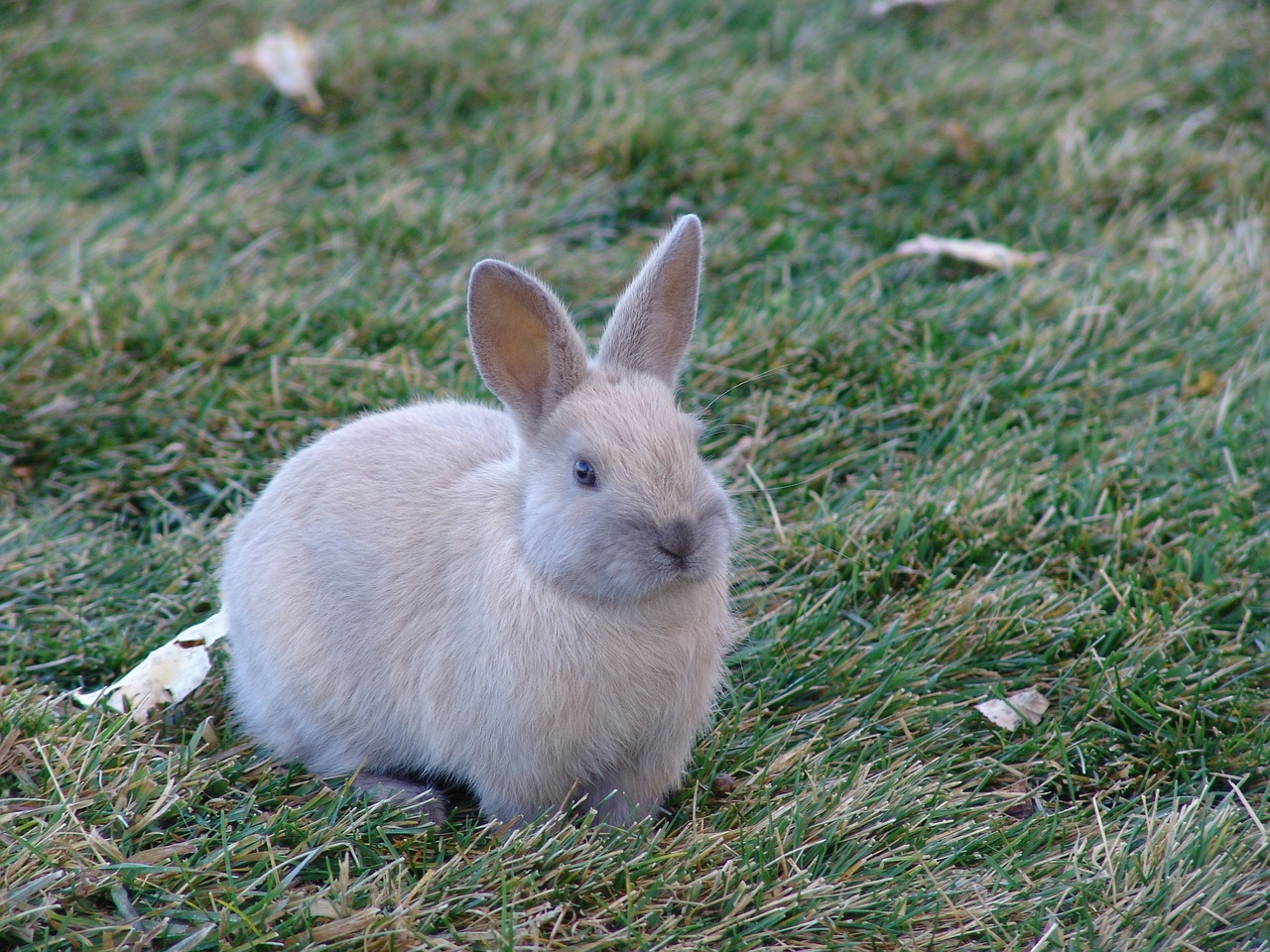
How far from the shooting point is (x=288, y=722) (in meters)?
3.50

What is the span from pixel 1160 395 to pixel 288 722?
3.21m

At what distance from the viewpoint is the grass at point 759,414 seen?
296 centimetres

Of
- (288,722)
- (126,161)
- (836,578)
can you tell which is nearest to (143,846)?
(288,722)

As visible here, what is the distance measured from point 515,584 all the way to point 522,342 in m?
0.59

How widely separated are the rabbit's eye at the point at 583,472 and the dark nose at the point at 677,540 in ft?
0.78

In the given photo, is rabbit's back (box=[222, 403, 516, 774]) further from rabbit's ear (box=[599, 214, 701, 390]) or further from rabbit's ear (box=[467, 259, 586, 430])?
rabbit's ear (box=[599, 214, 701, 390])

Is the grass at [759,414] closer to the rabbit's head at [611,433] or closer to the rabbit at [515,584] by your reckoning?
the rabbit at [515,584]

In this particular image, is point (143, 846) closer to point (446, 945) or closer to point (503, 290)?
point (446, 945)

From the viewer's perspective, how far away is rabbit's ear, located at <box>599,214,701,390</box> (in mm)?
3328

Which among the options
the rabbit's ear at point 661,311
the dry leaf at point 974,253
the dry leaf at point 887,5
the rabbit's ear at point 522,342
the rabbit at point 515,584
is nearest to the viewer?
the rabbit at point 515,584

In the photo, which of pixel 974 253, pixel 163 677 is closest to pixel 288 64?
pixel 974 253

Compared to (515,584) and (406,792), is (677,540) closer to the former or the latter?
(515,584)

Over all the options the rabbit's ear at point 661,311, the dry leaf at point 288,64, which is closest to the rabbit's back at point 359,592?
the rabbit's ear at point 661,311

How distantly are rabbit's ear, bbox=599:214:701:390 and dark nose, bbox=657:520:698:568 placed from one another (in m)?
0.56
